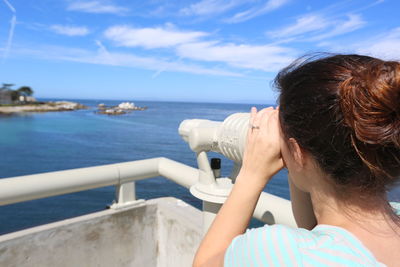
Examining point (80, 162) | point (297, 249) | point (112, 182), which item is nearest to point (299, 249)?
point (297, 249)

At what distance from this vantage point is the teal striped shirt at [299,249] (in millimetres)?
568

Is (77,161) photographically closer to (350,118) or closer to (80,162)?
(80,162)

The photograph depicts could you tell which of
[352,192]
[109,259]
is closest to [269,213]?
[352,192]

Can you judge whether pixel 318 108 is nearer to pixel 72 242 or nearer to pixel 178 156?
pixel 72 242

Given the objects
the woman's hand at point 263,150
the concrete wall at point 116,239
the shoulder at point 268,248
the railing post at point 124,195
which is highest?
the woman's hand at point 263,150

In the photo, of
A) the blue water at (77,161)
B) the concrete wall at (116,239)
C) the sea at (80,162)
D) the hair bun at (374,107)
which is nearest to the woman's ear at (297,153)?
the hair bun at (374,107)

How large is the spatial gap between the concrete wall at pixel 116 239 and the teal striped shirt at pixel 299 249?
1.24 m

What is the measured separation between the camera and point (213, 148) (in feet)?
3.99

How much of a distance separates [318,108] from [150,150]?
19.0 m

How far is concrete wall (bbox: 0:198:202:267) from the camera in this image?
1672 mm

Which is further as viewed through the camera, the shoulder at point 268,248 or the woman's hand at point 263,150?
the woman's hand at point 263,150

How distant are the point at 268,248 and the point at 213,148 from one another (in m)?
0.64

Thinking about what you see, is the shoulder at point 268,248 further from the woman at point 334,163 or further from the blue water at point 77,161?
the blue water at point 77,161

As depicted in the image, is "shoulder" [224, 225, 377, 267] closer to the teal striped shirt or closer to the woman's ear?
the teal striped shirt
